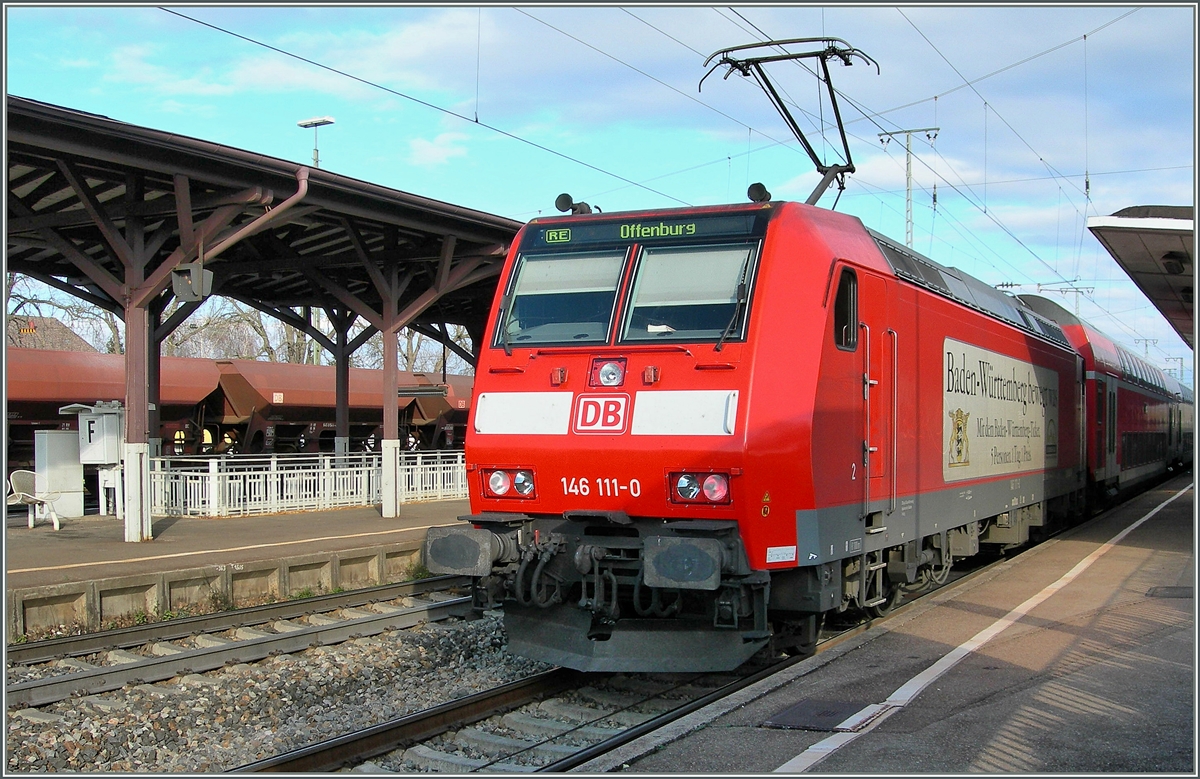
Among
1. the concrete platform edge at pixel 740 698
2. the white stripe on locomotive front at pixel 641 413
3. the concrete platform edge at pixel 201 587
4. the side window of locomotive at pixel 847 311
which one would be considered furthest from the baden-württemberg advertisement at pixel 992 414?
the concrete platform edge at pixel 201 587

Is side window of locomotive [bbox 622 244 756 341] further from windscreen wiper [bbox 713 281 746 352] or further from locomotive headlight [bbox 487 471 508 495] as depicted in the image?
locomotive headlight [bbox 487 471 508 495]

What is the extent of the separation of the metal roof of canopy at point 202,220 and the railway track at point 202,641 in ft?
20.2

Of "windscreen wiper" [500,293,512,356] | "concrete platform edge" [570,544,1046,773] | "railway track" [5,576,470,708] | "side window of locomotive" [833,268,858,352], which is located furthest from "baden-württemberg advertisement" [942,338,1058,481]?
"railway track" [5,576,470,708]

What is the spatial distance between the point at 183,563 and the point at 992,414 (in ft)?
30.9

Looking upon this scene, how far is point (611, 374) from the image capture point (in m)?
7.64

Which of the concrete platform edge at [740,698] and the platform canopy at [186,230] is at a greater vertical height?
the platform canopy at [186,230]

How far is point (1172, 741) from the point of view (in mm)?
5816

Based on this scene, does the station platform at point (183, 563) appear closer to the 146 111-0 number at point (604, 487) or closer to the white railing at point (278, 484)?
the white railing at point (278, 484)

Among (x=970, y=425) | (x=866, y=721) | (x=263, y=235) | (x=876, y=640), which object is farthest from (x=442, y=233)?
(x=866, y=721)

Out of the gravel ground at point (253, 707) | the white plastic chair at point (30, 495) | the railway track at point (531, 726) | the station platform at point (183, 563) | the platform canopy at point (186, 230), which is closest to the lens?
the railway track at point (531, 726)

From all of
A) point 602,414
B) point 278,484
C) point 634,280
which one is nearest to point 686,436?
point 602,414

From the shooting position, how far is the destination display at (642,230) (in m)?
7.73

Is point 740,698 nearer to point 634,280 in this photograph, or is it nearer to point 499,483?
point 499,483

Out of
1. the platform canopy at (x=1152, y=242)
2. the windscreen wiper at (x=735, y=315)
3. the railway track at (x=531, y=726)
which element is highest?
the platform canopy at (x=1152, y=242)
